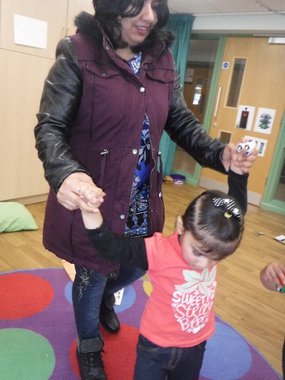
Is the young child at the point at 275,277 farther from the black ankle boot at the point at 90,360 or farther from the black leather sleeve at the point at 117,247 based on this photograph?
the black ankle boot at the point at 90,360

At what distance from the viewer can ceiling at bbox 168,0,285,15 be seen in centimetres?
362

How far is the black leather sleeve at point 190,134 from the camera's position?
48.2 inches

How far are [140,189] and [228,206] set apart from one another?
38cm

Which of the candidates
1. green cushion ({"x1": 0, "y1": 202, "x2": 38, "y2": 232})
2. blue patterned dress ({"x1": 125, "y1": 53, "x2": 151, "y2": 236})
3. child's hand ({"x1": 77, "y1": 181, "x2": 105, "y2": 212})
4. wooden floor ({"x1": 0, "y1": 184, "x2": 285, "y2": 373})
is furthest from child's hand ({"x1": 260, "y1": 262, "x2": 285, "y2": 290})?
green cushion ({"x1": 0, "y1": 202, "x2": 38, "y2": 232})

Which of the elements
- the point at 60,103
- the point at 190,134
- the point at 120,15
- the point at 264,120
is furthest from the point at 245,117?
the point at 60,103

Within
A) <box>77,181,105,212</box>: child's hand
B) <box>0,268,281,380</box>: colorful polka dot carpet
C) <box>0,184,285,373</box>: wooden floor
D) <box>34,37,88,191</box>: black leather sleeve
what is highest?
<box>34,37,88,191</box>: black leather sleeve

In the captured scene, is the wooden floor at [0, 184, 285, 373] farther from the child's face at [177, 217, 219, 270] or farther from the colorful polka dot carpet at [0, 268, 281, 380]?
the child's face at [177, 217, 219, 270]

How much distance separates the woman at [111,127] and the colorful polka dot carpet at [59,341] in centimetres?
35

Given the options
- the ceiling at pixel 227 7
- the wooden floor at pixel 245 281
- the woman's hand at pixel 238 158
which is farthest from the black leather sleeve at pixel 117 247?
the ceiling at pixel 227 7

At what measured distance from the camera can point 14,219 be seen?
272 cm

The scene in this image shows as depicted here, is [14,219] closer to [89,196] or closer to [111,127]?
[111,127]

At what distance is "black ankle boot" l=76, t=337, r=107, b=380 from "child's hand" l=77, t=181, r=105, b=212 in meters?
0.82

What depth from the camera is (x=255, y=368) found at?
64.9 inches

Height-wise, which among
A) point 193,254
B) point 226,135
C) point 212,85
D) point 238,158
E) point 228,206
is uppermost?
point 212,85
